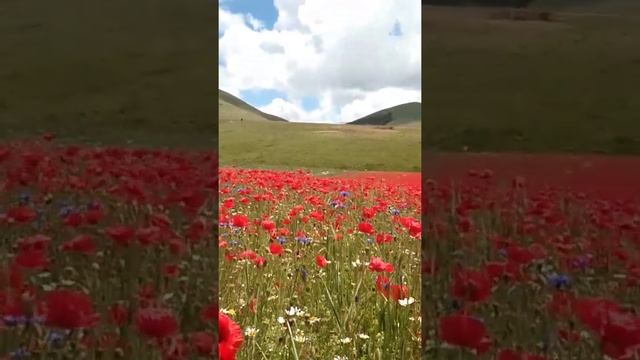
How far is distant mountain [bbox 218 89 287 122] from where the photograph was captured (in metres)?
82.1

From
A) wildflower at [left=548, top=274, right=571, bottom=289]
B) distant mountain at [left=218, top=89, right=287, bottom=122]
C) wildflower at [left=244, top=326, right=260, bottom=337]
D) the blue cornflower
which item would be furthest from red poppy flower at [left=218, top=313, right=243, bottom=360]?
distant mountain at [left=218, top=89, right=287, bottom=122]

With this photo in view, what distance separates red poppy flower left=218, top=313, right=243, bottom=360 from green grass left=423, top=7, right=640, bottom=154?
17191mm

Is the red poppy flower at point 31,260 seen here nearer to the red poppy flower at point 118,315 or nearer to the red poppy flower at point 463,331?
the red poppy flower at point 118,315

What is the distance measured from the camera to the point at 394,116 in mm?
98438

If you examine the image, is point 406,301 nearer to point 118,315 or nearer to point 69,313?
point 118,315

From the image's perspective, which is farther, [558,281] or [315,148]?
[315,148]

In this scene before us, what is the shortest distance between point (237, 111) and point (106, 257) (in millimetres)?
90525

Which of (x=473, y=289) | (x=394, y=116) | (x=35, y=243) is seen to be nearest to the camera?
(x=473, y=289)

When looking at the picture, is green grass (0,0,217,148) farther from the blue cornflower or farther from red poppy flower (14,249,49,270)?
red poppy flower (14,249,49,270)

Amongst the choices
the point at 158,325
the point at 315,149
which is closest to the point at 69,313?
the point at 158,325

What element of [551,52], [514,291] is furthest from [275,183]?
[551,52]

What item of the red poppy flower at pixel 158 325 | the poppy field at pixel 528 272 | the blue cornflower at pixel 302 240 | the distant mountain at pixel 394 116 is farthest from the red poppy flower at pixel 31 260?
the distant mountain at pixel 394 116

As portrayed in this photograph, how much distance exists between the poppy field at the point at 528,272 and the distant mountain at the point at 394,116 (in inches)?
3374

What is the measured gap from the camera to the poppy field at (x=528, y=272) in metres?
1.32
